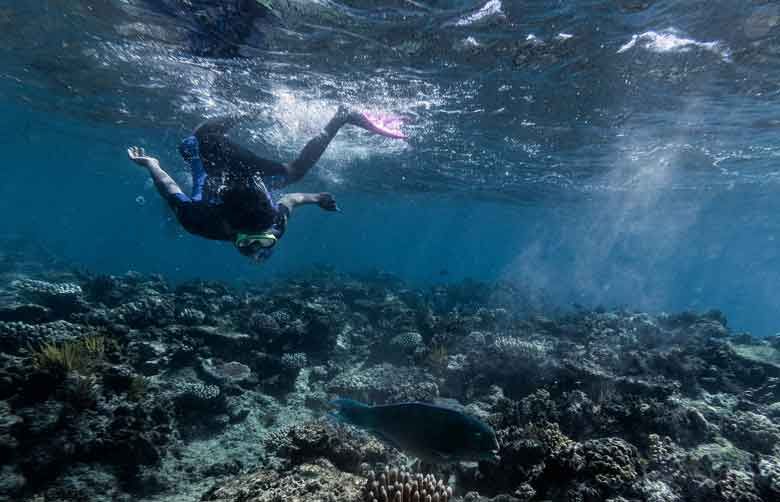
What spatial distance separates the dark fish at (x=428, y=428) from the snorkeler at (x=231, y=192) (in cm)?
333

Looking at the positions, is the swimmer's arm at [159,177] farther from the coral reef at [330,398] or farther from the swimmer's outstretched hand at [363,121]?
the swimmer's outstretched hand at [363,121]

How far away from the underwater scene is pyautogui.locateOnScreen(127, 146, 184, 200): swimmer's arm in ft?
0.25

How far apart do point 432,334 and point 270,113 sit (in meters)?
13.6

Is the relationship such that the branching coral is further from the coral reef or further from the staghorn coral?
the staghorn coral

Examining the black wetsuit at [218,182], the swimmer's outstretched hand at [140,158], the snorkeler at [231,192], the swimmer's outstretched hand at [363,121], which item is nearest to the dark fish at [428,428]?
the snorkeler at [231,192]

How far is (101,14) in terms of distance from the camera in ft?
39.9

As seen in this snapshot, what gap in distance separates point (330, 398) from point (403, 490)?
5.87 meters

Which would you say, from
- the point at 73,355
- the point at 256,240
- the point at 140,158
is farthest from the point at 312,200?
the point at 73,355

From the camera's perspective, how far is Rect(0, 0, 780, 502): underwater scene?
509 cm

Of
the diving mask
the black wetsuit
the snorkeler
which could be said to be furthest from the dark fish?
the black wetsuit

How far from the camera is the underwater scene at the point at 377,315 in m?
5.09

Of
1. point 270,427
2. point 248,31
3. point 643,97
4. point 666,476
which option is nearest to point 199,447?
point 270,427

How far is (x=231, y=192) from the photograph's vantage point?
243 inches

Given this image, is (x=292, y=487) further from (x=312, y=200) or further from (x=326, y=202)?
(x=312, y=200)
